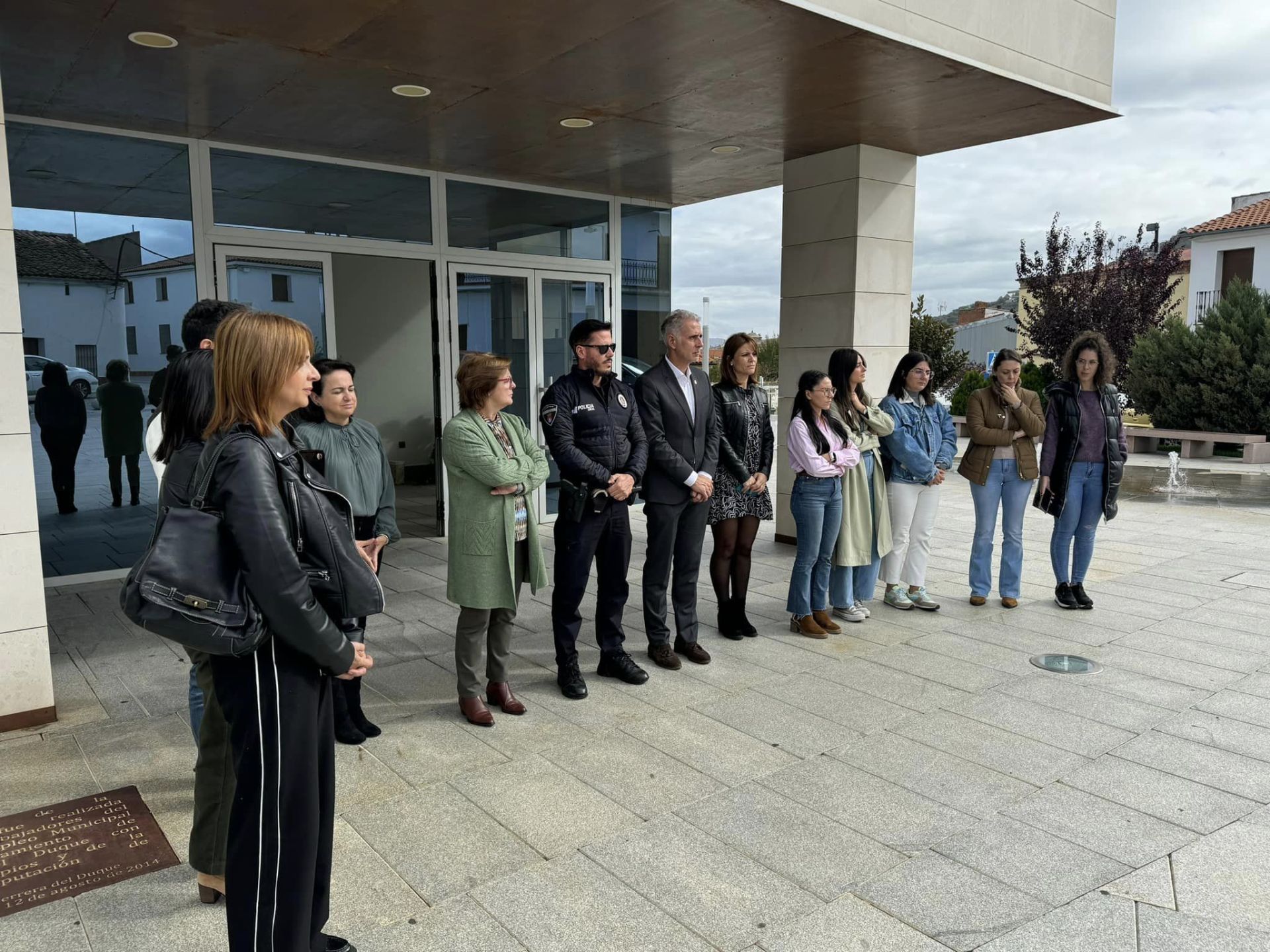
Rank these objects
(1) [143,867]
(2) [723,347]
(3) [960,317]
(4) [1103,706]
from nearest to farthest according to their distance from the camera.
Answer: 1. (1) [143,867]
2. (4) [1103,706]
3. (2) [723,347]
4. (3) [960,317]

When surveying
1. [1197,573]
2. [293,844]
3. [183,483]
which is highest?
[183,483]

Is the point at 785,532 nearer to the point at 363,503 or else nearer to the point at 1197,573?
the point at 1197,573

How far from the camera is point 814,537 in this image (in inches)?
223

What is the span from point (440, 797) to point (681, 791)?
0.93 m

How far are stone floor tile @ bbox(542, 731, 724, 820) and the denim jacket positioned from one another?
2.85 m

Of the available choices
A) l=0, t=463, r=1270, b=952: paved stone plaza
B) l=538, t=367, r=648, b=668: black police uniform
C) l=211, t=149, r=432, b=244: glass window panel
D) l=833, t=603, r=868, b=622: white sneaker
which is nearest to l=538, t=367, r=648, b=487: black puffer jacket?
l=538, t=367, r=648, b=668: black police uniform

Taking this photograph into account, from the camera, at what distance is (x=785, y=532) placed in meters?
8.59

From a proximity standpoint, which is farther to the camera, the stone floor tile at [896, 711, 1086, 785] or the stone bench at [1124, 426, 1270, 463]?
the stone bench at [1124, 426, 1270, 463]

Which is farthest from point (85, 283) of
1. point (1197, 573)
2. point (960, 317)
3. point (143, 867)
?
point (960, 317)

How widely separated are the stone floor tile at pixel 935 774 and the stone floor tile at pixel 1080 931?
619 millimetres

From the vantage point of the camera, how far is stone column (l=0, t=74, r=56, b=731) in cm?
404

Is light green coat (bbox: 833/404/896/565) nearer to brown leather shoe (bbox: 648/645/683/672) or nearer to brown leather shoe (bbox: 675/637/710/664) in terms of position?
brown leather shoe (bbox: 675/637/710/664)

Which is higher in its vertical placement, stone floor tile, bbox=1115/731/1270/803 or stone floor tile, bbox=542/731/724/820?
stone floor tile, bbox=542/731/724/820

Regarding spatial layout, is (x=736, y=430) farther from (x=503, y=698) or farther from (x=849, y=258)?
(x=849, y=258)
